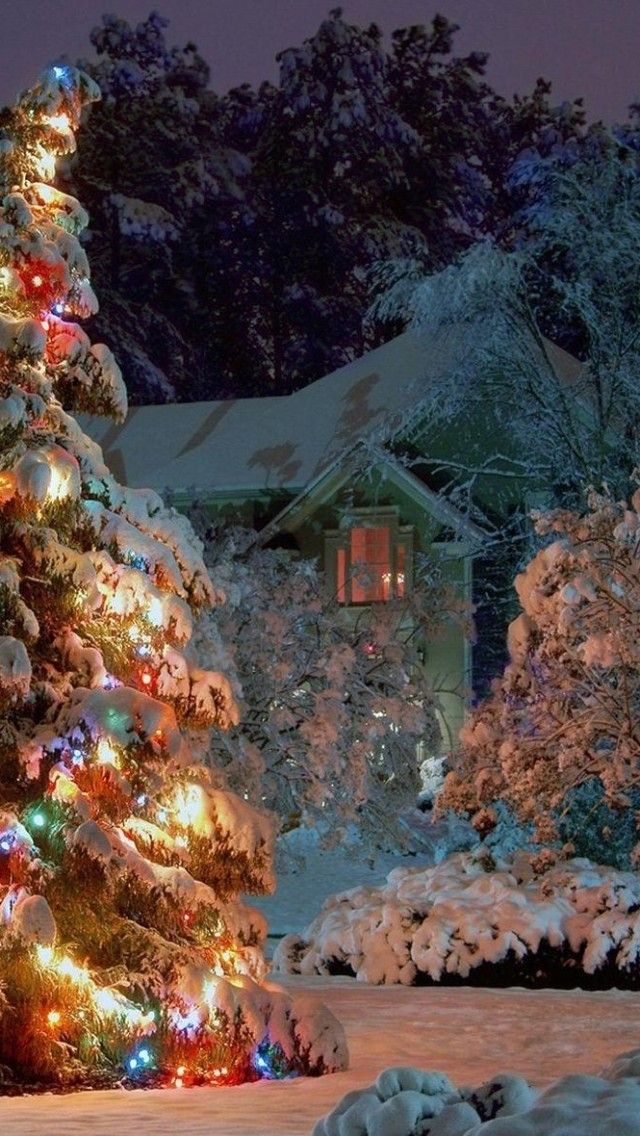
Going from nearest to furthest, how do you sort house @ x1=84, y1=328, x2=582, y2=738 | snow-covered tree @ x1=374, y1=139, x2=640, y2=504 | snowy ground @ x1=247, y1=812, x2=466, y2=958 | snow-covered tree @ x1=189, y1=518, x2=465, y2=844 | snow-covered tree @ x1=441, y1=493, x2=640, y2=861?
snow-covered tree @ x1=441, y1=493, x2=640, y2=861 < snow-covered tree @ x1=189, y1=518, x2=465, y2=844 < snowy ground @ x1=247, y1=812, x2=466, y2=958 < snow-covered tree @ x1=374, y1=139, x2=640, y2=504 < house @ x1=84, y1=328, x2=582, y2=738

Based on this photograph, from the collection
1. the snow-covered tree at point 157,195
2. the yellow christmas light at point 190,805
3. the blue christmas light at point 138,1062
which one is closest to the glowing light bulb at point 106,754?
the yellow christmas light at point 190,805

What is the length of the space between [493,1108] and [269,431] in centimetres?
2945

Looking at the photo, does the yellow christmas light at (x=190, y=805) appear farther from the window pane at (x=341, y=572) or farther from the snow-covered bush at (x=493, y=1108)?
the window pane at (x=341, y=572)

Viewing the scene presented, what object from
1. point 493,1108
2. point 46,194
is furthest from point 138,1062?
point 46,194

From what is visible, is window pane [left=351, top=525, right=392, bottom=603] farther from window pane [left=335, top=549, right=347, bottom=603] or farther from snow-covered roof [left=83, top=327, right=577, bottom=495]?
snow-covered roof [left=83, top=327, right=577, bottom=495]

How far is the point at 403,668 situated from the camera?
27.3 meters

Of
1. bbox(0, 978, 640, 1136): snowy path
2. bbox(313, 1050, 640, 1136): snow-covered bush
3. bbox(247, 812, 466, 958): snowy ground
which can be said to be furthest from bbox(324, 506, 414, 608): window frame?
bbox(313, 1050, 640, 1136): snow-covered bush

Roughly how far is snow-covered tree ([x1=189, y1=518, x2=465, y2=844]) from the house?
6.59ft

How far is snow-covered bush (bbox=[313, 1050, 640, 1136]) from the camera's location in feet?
18.5

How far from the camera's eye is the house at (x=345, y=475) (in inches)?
1215

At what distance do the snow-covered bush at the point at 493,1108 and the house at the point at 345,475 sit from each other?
21945mm

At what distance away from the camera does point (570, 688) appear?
18.5 m

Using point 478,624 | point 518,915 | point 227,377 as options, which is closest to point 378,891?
point 518,915

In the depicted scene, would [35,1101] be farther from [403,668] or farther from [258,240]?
[258,240]
